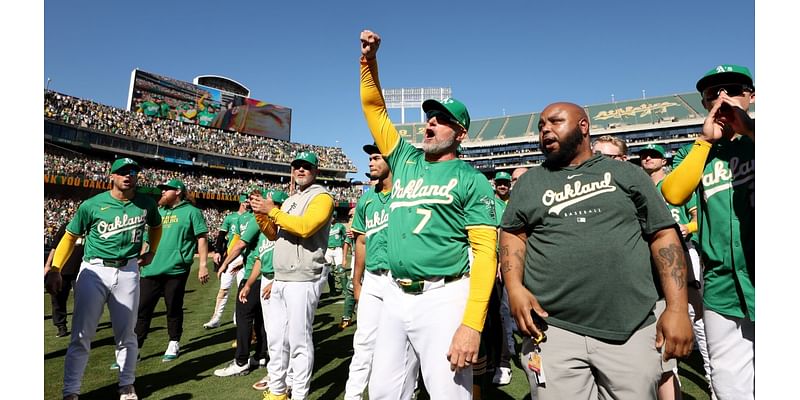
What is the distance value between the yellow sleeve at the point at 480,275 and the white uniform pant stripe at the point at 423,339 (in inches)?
5.6

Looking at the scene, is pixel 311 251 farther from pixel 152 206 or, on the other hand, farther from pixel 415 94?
pixel 415 94

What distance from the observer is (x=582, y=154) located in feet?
7.96

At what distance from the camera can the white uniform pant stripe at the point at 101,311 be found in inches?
166

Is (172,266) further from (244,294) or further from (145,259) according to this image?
(244,294)

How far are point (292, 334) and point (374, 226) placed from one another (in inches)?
52.1

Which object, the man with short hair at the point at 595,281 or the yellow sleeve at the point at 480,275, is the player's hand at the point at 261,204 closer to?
the yellow sleeve at the point at 480,275

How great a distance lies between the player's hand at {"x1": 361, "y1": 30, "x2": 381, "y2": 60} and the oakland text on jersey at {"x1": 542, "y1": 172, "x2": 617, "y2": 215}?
1.37 m

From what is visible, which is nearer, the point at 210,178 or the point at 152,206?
the point at 152,206

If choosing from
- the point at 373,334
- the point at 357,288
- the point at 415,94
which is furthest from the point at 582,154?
the point at 415,94

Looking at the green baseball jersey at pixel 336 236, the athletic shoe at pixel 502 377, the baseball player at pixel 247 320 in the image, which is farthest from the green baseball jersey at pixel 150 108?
the athletic shoe at pixel 502 377

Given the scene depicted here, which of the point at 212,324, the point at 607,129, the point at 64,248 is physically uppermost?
the point at 607,129

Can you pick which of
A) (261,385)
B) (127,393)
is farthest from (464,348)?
(127,393)

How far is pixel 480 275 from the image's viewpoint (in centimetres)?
235

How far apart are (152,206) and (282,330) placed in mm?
2256
